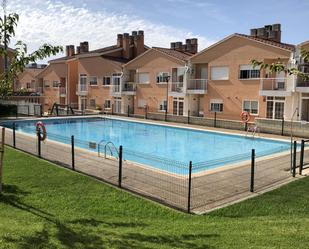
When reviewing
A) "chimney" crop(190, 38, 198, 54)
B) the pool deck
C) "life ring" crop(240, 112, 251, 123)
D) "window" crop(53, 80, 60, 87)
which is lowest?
the pool deck

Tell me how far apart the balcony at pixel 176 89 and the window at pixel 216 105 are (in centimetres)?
307

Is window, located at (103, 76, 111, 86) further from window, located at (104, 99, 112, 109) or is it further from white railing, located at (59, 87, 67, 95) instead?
white railing, located at (59, 87, 67, 95)

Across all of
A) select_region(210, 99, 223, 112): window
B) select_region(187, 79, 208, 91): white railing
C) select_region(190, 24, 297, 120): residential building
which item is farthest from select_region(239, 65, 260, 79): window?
select_region(187, 79, 208, 91): white railing

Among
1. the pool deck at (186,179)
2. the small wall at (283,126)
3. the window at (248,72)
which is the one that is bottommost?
the pool deck at (186,179)

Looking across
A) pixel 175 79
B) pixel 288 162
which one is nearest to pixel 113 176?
pixel 288 162

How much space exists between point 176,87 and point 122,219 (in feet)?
95.9

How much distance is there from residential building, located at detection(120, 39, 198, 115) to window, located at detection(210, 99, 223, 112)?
2609 millimetres

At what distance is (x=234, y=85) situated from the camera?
103 feet

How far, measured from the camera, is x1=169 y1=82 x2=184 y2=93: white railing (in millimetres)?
35656

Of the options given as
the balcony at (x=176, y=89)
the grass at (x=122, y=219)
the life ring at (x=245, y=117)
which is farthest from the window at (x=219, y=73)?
the grass at (x=122, y=219)

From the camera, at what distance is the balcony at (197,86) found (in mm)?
33781

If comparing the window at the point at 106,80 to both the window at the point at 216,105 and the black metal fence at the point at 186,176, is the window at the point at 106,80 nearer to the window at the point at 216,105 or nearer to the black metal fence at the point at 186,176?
the window at the point at 216,105

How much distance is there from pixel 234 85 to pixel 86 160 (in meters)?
20.2

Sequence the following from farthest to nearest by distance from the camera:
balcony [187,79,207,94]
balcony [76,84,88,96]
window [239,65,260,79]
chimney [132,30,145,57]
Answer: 1. balcony [76,84,88,96]
2. chimney [132,30,145,57]
3. balcony [187,79,207,94]
4. window [239,65,260,79]
